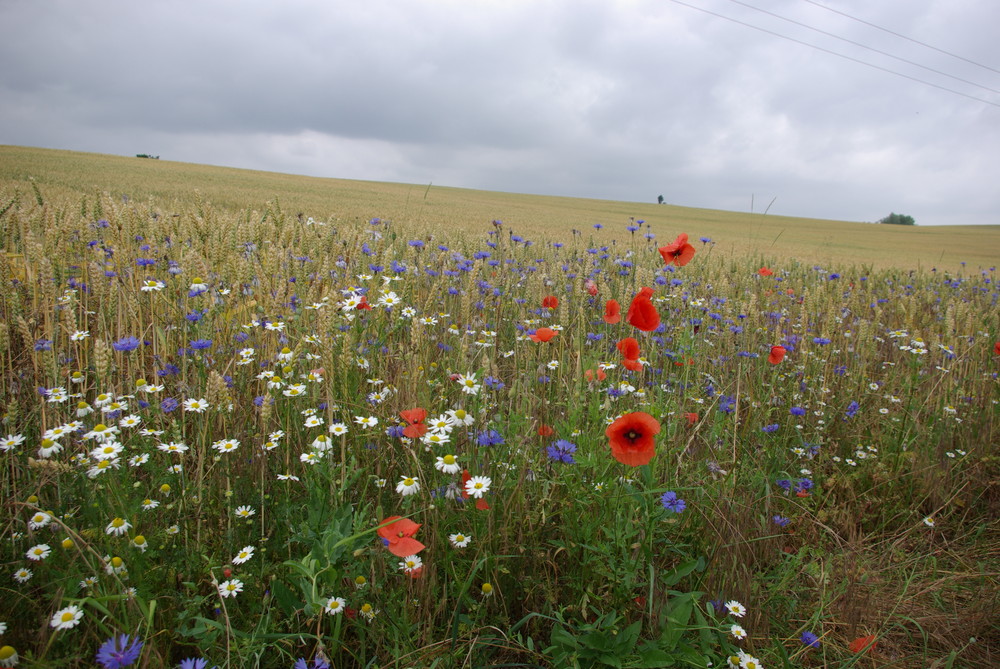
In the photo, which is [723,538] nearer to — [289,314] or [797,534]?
[797,534]

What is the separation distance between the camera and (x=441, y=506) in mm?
1651

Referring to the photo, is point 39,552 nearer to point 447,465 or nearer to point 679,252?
point 447,465

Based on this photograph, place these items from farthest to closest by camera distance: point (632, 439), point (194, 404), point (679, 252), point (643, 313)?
point (679, 252) < point (194, 404) < point (643, 313) < point (632, 439)

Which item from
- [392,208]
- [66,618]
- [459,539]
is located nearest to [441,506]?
[459,539]

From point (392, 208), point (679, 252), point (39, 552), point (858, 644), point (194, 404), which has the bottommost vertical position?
point (858, 644)

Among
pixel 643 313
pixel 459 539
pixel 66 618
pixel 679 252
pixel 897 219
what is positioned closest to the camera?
pixel 66 618

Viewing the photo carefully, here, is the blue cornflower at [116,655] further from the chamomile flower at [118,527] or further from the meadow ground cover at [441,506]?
the chamomile flower at [118,527]

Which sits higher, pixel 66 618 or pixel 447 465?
pixel 447 465

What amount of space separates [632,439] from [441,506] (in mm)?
611

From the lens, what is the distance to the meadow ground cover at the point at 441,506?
139 cm

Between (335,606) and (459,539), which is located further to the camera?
(459,539)

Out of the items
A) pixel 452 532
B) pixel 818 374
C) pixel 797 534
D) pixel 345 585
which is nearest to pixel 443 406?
pixel 452 532

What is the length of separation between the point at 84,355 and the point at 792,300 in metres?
5.86

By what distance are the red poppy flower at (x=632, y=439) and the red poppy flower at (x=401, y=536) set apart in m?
→ 0.56
